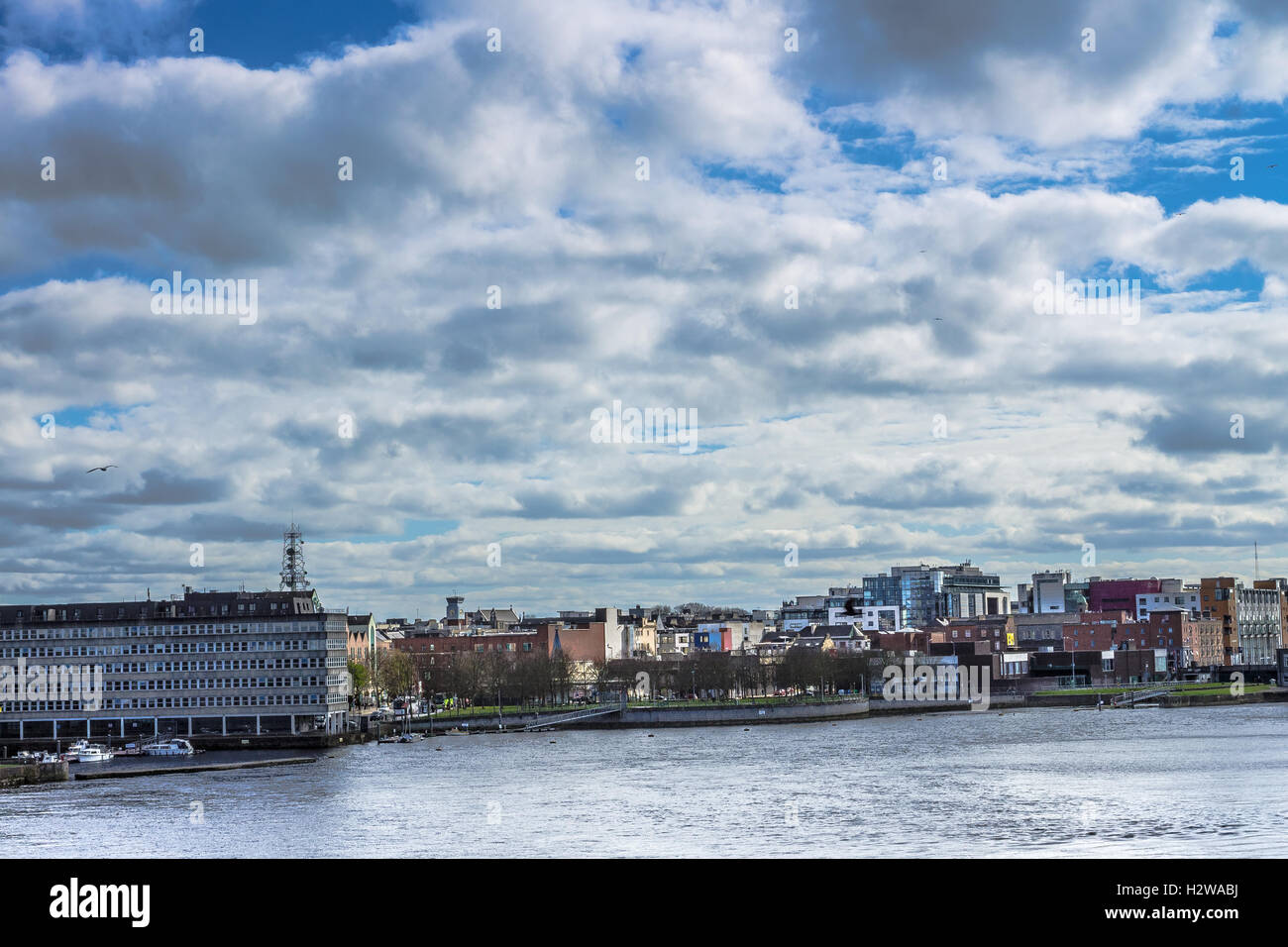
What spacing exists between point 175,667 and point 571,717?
2639 centimetres

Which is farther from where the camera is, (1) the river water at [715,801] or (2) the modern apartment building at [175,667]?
(2) the modern apartment building at [175,667]

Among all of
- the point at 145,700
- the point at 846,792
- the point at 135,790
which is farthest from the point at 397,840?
the point at 145,700

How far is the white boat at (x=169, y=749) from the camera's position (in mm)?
78625

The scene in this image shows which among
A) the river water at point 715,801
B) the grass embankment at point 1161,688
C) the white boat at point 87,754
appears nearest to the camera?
the river water at point 715,801

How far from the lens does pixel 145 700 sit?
90188mm

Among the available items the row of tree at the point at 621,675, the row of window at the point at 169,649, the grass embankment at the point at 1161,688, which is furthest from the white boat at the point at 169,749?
the grass embankment at the point at 1161,688

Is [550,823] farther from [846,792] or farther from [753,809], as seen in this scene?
[846,792]

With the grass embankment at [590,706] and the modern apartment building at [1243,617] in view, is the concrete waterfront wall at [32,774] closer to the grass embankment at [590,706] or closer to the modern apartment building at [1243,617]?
the grass embankment at [590,706]

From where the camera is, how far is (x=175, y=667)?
89500 millimetres

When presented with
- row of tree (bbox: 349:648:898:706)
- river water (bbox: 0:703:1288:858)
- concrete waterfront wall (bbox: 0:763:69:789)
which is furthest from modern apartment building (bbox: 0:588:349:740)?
concrete waterfront wall (bbox: 0:763:69:789)

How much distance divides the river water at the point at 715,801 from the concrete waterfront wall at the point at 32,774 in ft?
8.05

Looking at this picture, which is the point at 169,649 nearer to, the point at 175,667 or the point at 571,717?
the point at 175,667

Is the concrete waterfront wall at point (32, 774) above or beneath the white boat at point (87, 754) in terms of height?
above

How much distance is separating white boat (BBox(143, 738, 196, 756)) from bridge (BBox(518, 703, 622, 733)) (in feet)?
72.4
